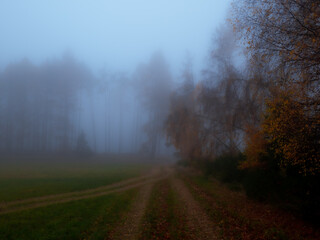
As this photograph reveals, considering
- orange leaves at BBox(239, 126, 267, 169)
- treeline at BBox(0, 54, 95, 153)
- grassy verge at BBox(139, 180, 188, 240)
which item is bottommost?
grassy verge at BBox(139, 180, 188, 240)

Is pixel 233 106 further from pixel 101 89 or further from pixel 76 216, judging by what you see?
pixel 101 89

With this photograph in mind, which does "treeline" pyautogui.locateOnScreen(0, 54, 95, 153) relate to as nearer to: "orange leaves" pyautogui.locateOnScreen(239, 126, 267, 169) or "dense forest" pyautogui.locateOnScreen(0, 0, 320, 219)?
"dense forest" pyautogui.locateOnScreen(0, 0, 320, 219)

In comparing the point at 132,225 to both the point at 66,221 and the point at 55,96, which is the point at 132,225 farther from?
the point at 55,96

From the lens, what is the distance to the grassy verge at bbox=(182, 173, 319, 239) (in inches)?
245

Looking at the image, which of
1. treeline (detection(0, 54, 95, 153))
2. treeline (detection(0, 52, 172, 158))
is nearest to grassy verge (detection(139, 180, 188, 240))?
treeline (detection(0, 52, 172, 158))

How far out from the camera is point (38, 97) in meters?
44.7

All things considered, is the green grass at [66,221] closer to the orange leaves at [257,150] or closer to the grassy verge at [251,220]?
the grassy verge at [251,220]

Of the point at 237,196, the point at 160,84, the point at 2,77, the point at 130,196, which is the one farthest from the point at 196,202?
the point at 2,77

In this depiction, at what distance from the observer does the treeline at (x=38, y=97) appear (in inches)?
1659

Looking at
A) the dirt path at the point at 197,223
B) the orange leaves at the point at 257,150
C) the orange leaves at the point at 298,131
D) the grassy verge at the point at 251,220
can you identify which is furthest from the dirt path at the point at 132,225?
the orange leaves at the point at 257,150

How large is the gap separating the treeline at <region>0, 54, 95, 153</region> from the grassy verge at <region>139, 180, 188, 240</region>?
35.7 metres

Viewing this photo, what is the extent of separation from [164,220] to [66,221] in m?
3.33

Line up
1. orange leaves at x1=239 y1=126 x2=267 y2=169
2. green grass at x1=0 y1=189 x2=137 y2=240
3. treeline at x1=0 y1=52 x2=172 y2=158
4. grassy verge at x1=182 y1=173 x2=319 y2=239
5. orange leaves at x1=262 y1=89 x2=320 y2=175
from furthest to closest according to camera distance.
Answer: treeline at x1=0 y1=52 x2=172 y2=158 < orange leaves at x1=239 y1=126 x2=267 y2=169 < green grass at x1=0 y1=189 x2=137 y2=240 < grassy verge at x1=182 y1=173 x2=319 y2=239 < orange leaves at x1=262 y1=89 x2=320 y2=175

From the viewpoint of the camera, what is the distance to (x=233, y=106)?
52.7 ft
